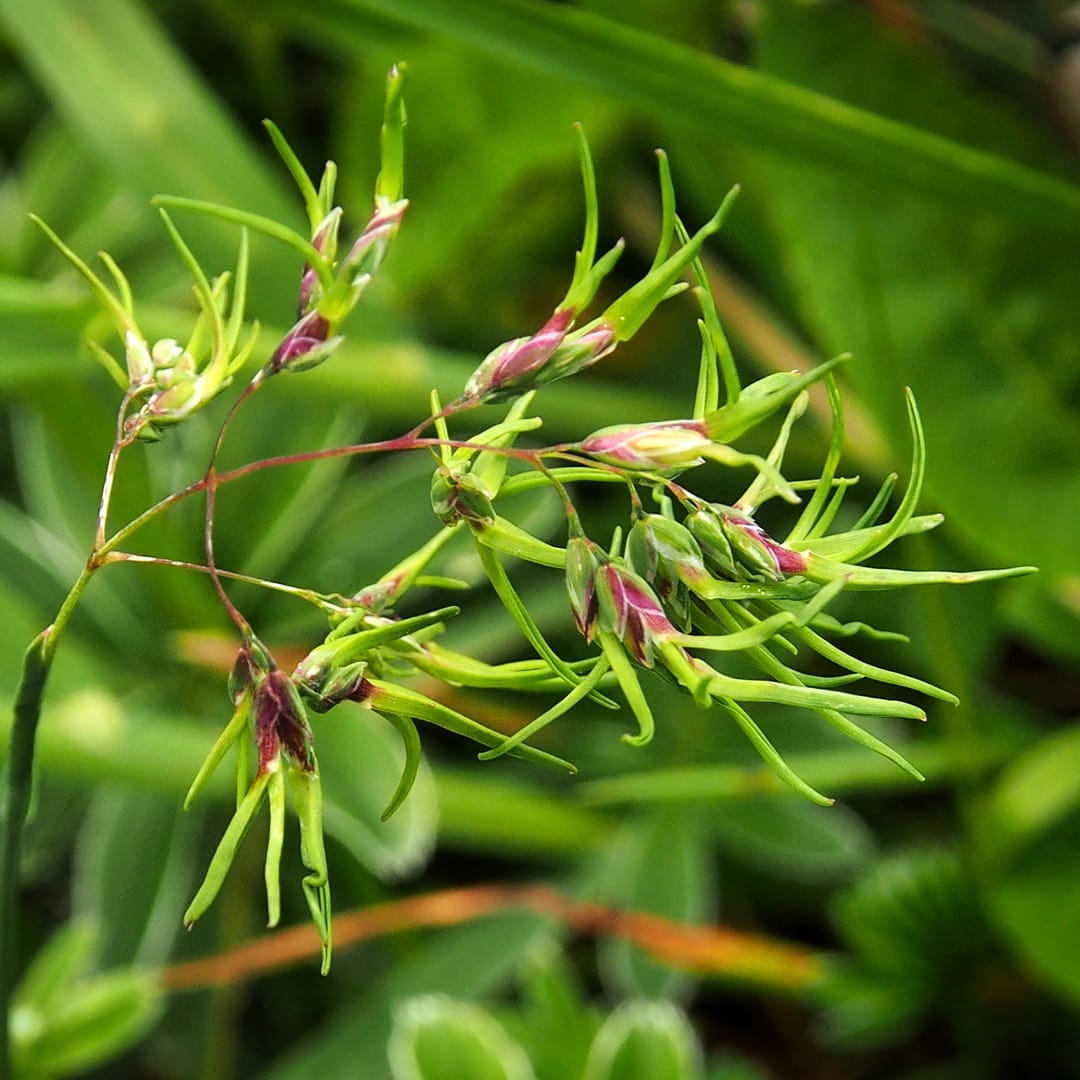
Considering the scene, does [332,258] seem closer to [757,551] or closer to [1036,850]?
[757,551]

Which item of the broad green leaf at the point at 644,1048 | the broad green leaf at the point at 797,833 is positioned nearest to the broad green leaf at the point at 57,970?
the broad green leaf at the point at 644,1048

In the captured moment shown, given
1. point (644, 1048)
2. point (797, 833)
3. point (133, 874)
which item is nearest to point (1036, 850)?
point (797, 833)

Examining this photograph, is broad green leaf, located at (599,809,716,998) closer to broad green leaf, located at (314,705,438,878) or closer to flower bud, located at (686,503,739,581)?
broad green leaf, located at (314,705,438,878)

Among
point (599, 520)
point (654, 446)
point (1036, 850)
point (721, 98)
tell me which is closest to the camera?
point (654, 446)

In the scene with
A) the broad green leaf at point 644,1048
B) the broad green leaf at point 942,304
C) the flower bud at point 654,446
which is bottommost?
the broad green leaf at point 644,1048

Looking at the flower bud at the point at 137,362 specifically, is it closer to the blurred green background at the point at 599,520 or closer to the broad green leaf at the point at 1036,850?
the blurred green background at the point at 599,520
